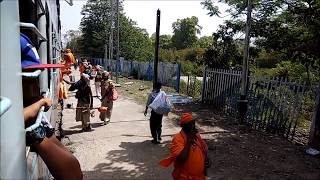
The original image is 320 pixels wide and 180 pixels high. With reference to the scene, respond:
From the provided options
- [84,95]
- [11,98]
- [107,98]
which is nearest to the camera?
[11,98]

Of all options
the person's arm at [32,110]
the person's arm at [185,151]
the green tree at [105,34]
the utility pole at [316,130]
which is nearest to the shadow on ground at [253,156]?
the utility pole at [316,130]

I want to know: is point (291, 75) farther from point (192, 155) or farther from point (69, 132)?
point (192, 155)

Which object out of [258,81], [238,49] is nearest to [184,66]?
[238,49]

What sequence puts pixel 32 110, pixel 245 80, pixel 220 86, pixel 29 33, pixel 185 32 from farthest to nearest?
pixel 185 32, pixel 220 86, pixel 245 80, pixel 29 33, pixel 32 110

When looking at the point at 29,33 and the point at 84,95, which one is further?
the point at 84,95

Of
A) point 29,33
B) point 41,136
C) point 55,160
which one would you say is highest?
point 29,33

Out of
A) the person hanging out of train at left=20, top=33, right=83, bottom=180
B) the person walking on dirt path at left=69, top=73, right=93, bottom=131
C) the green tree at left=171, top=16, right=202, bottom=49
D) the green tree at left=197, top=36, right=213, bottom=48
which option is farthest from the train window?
the green tree at left=171, top=16, right=202, bottom=49

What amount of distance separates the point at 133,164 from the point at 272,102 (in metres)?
4.74

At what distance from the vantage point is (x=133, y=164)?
664cm

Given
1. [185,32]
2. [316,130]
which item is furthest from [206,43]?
[185,32]

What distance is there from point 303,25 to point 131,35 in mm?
33503

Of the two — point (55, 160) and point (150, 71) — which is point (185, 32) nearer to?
point (150, 71)

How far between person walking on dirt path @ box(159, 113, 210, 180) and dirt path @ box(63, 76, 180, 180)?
7.20 feet

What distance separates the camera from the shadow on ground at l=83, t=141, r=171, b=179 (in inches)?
239
